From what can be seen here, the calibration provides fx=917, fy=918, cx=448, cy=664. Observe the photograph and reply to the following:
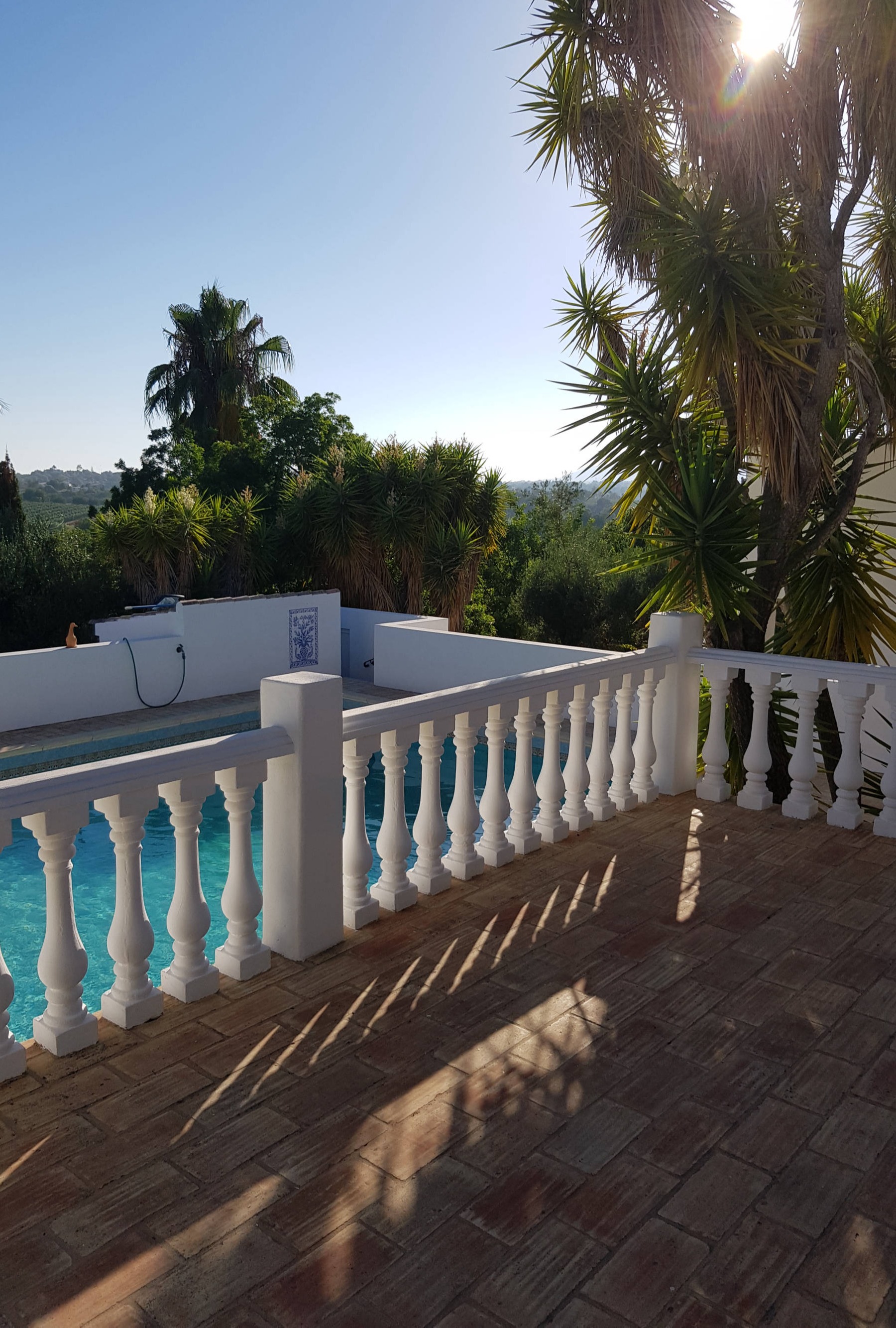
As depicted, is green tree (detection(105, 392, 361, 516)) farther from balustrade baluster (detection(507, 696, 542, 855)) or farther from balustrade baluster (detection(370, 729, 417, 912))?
balustrade baluster (detection(370, 729, 417, 912))

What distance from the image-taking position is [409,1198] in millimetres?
1756

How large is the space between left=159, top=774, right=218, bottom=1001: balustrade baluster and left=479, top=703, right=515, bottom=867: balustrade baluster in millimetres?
1202

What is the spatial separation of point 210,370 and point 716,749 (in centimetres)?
2351

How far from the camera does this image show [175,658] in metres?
11.6

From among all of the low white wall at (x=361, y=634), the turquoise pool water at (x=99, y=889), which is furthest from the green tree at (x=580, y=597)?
the turquoise pool water at (x=99, y=889)

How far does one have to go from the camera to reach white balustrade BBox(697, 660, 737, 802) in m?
4.42

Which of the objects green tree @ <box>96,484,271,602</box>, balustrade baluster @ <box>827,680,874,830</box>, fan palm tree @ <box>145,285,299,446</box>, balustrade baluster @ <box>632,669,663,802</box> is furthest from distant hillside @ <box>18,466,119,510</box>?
balustrade baluster @ <box>827,680,874,830</box>

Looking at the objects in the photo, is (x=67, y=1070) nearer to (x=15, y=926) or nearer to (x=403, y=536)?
(x=15, y=926)

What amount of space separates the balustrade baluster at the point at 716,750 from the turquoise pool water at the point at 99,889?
183cm

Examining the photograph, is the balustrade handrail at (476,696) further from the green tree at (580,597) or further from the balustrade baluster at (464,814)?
the green tree at (580,597)

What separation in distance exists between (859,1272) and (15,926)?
5.37m

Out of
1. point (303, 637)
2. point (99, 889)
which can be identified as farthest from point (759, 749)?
point (303, 637)

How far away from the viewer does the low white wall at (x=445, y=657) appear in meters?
10.5

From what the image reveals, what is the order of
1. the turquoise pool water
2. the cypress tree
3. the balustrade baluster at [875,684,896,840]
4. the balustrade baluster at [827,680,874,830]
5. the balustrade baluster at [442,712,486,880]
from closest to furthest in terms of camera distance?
the balustrade baluster at [442,712,486,880]
the balustrade baluster at [875,684,896,840]
the balustrade baluster at [827,680,874,830]
the turquoise pool water
the cypress tree
